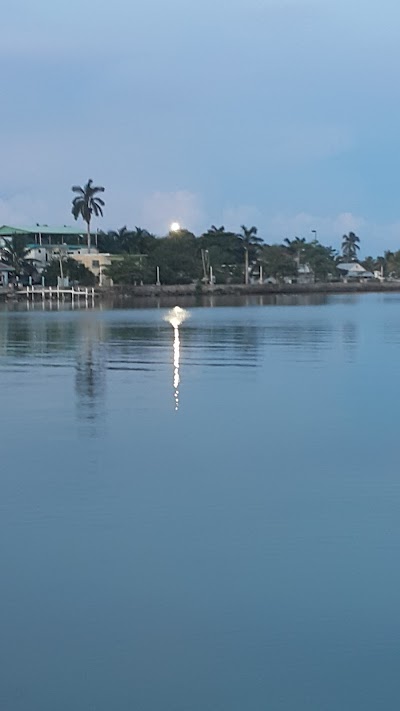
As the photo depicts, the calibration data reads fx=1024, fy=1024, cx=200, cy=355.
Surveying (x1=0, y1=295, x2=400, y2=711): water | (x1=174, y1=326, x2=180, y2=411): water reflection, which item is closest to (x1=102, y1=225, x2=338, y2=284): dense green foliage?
(x1=174, y1=326, x2=180, y2=411): water reflection

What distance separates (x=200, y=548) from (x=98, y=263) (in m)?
87.9

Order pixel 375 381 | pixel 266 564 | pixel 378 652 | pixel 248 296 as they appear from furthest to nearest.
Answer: pixel 248 296, pixel 375 381, pixel 266 564, pixel 378 652

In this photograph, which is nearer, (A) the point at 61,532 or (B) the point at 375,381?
(A) the point at 61,532

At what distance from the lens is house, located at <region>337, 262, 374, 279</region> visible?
5814 inches

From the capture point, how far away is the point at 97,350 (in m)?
33.0

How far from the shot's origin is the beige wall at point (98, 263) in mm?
97000

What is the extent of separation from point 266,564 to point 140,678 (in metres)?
2.76

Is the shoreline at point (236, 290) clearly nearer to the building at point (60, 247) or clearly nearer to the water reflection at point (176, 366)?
the building at point (60, 247)

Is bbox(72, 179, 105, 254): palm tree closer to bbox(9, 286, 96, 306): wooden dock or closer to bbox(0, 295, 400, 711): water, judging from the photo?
bbox(9, 286, 96, 306): wooden dock

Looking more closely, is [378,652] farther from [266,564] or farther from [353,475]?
[353,475]

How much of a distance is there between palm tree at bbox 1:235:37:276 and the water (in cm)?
7098

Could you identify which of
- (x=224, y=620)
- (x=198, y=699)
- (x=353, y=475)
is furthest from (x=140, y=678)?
(x=353, y=475)

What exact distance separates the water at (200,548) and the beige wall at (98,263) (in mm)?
74841

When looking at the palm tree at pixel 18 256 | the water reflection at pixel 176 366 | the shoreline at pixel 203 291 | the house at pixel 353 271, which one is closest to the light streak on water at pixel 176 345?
the water reflection at pixel 176 366
